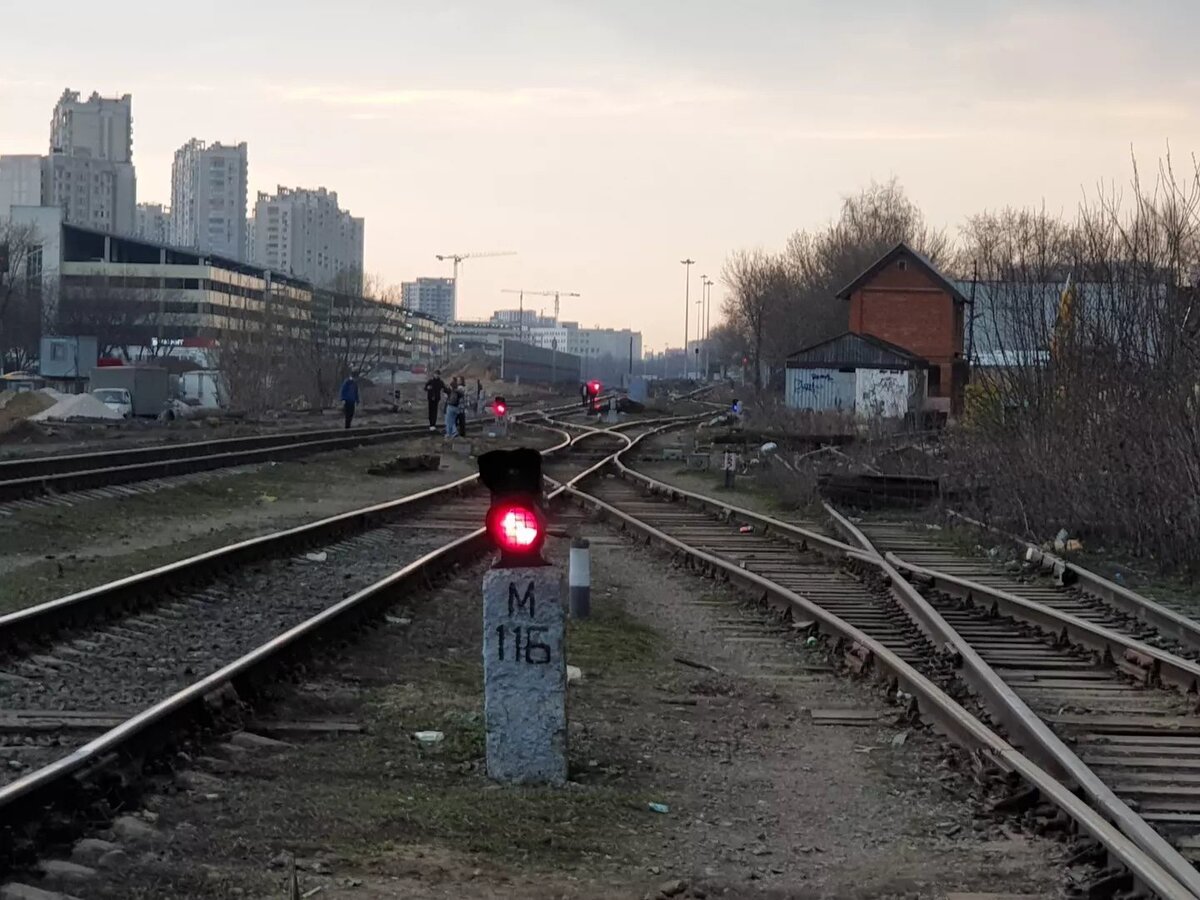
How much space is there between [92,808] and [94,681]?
Result: 3.41 meters

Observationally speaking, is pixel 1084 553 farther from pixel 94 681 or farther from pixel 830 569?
pixel 94 681

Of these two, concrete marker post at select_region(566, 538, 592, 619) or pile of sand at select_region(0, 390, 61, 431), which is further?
pile of sand at select_region(0, 390, 61, 431)

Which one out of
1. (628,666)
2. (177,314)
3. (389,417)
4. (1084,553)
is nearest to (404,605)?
(628,666)

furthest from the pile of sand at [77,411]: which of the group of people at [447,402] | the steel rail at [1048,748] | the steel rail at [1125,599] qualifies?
the steel rail at [1048,748]

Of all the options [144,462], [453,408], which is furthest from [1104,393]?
[453,408]

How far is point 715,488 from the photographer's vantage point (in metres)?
30.6

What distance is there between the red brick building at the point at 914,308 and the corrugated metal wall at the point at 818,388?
43.4 feet

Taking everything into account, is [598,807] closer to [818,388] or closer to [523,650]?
[523,650]

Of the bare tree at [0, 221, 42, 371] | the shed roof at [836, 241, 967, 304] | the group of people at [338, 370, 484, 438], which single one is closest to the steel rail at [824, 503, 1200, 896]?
the group of people at [338, 370, 484, 438]

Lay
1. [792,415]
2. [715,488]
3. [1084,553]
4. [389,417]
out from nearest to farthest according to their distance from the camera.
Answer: [1084,553]
[715,488]
[792,415]
[389,417]

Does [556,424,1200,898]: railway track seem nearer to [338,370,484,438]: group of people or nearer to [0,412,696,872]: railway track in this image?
[0,412,696,872]: railway track

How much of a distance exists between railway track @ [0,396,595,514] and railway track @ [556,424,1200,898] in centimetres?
893

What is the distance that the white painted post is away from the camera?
24.9 ft

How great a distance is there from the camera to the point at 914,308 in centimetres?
7331
